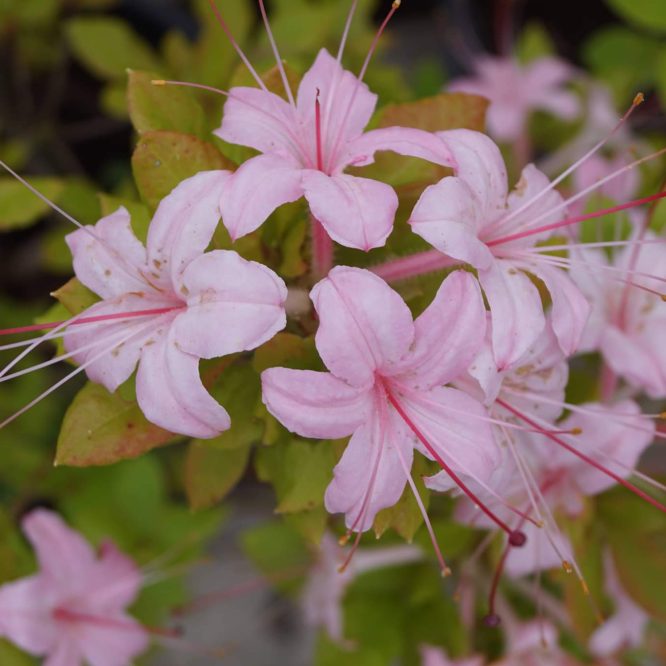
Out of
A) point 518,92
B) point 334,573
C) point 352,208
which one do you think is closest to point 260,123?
point 352,208

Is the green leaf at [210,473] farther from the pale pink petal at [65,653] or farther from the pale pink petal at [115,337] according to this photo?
the pale pink petal at [65,653]

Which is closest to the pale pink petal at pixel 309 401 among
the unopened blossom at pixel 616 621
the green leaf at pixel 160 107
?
the green leaf at pixel 160 107

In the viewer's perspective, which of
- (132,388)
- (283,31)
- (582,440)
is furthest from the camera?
(283,31)

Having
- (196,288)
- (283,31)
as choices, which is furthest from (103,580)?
(283,31)

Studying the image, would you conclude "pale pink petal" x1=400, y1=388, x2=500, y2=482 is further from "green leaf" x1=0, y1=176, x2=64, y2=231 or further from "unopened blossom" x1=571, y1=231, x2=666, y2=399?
"green leaf" x1=0, y1=176, x2=64, y2=231

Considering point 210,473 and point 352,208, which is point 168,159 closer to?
point 352,208

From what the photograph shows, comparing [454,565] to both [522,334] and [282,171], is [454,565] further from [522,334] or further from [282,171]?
[282,171]

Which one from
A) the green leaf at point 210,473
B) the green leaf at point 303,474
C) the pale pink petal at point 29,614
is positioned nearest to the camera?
the green leaf at point 303,474
